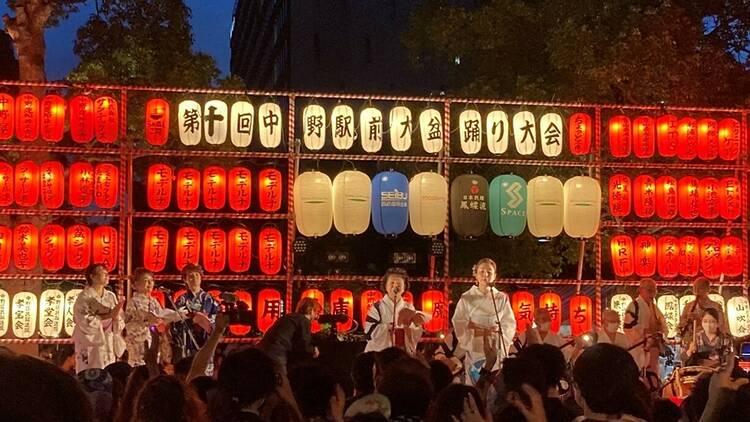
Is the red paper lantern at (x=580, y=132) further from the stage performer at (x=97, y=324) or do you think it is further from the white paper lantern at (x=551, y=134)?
the stage performer at (x=97, y=324)

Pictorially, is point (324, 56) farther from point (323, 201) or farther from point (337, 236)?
point (323, 201)

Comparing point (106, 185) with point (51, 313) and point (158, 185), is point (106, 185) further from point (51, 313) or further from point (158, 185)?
point (51, 313)

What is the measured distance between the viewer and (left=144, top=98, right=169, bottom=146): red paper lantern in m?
13.9

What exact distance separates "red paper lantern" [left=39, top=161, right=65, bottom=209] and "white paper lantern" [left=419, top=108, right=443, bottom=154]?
205 inches

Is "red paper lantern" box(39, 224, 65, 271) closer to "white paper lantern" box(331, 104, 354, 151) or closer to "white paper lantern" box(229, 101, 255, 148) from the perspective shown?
"white paper lantern" box(229, 101, 255, 148)

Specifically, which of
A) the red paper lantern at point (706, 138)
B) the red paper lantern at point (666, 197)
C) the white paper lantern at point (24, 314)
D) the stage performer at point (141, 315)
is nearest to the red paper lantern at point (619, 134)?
the red paper lantern at point (666, 197)

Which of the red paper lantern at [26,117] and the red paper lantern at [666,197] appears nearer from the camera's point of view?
the red paper lantern at [26,117]

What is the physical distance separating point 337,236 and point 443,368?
2070 cm

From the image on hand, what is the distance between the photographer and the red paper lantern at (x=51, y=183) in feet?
43.5

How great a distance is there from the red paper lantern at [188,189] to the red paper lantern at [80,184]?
1.19 metres

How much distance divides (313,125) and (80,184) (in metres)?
3.41

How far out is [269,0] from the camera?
4459cm

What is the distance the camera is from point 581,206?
47.5 ft

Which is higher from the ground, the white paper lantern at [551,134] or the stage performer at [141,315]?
the white paper lantern at [551,134]
